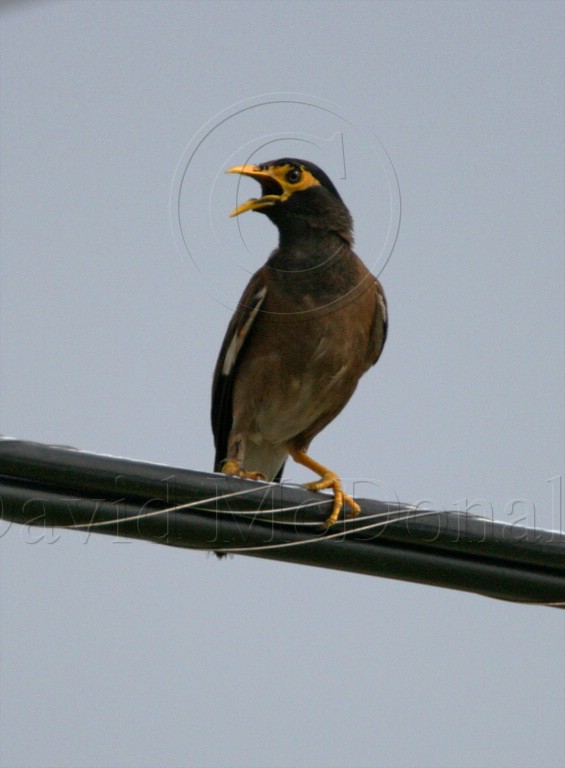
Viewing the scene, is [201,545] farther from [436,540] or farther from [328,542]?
→ [436,540]

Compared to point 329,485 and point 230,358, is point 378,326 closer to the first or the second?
point 230,358

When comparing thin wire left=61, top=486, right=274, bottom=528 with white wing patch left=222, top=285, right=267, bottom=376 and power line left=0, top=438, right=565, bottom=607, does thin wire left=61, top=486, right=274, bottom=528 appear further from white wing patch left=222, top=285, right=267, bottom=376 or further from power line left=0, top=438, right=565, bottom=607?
white wing patch left=222, top=285, right=267, bottom=376

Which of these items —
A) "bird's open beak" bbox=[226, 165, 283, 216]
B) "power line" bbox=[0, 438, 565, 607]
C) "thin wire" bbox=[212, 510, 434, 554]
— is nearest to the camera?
"power line" bbox=[0, 438, 565, 607]

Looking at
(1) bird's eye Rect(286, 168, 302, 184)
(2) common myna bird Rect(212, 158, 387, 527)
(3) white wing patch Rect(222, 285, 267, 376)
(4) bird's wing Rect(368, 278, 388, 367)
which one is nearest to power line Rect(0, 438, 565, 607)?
(2) common myna bird Rect(212, 158, 387, 527)

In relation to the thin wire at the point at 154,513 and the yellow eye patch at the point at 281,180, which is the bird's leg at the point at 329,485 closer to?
the thin wire at the point at 154,513

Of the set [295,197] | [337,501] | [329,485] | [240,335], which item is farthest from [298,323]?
[337,501]

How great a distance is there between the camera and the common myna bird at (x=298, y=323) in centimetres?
595

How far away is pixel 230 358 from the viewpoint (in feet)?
20.2

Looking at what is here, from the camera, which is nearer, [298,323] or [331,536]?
[331,536]

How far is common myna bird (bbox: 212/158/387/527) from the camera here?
595 cm

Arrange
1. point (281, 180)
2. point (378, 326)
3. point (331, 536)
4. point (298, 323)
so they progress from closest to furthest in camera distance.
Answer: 1. point (331, 536)
2. point (298, 323)
3. point (281, 180)
4. point (378, 326)

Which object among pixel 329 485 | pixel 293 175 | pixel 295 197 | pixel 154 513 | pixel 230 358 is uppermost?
pixel 293 175

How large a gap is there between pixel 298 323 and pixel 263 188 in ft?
2.51

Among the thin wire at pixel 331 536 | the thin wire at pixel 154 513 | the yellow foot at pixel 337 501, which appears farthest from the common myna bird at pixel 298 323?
the thin wire at pixel 154 513
